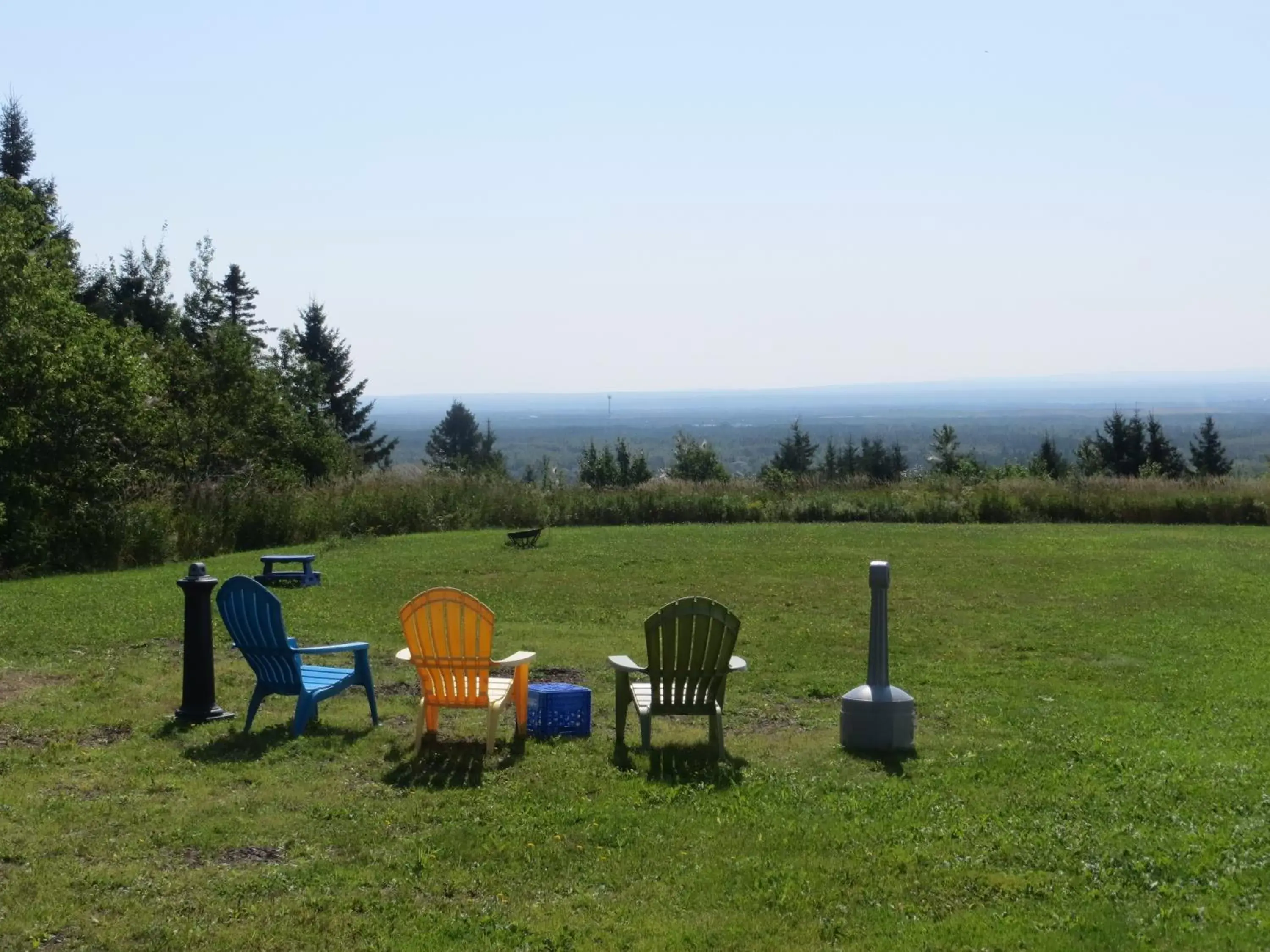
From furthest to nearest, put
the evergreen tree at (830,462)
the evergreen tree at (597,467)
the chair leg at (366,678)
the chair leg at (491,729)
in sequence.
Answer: the evergreen tree at (830,462)
the evergreen tree at (597,467)
the chair leg at (366,678)
the chair leg at (491,729)

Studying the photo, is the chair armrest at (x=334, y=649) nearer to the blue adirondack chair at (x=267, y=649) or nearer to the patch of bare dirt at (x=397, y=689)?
the blue adirondack chair at (x=267, y=649)

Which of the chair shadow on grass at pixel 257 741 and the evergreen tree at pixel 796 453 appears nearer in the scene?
the chair shadow on grass at pixel 257 741

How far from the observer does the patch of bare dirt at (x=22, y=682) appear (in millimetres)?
9641

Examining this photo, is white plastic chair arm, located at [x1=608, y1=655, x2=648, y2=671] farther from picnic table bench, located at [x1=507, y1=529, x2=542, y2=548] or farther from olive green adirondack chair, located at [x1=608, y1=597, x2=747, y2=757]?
picnic table bench, located at [x1=507, y1=529, x2=542, y2=548]

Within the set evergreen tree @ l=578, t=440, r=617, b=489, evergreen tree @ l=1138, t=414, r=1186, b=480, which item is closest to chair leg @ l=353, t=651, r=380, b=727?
evergreen tree @ l=578, t=440, r=617, b=489

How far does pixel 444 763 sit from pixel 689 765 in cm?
145

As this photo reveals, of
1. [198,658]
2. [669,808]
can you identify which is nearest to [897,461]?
[198,658]

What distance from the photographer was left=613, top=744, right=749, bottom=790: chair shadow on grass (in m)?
7.04

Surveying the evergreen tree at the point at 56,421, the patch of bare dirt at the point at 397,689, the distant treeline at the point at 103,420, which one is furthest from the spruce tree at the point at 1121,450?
the patch of bare dirt at the point at 397,689

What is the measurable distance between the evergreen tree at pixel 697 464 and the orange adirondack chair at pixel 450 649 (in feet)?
98.3

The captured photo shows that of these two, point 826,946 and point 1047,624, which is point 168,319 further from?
point 826,946

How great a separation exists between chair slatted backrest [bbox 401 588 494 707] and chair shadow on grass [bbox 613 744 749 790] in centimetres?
99

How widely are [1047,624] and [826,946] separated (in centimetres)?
974

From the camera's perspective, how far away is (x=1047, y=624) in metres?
13.7
